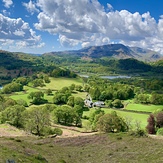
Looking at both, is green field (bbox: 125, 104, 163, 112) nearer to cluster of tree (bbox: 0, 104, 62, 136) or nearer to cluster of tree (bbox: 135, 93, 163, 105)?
cluster of tree (bbox: 135, 93, 163, 105)

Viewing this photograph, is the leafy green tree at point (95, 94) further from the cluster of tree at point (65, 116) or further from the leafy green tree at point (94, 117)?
the cluster of tree at point (65, 116)

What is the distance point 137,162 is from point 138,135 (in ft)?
44.0

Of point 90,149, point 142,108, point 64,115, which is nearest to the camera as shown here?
point 90,149

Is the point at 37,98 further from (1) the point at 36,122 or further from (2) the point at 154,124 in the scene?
(2) the point at 154,124

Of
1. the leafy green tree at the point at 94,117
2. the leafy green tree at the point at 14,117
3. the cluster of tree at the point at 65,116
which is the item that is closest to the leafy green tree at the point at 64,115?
the cluster of tree at the point at 65,116

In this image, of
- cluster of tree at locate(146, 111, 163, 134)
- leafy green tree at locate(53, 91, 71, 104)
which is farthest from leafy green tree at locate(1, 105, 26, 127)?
leafy green tree at locate(53, 91, 71, 104)

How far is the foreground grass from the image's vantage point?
1332 inches

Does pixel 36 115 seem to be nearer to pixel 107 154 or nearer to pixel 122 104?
pixel 107 154

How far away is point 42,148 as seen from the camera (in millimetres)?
39125

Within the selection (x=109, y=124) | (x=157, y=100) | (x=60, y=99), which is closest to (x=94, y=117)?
(x=109, y=124)

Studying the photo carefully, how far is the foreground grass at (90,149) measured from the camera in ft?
111

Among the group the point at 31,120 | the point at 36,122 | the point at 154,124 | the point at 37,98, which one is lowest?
the point at 37,98

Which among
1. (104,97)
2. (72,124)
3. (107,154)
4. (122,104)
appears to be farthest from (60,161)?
(104,97)

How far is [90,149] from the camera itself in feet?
134
